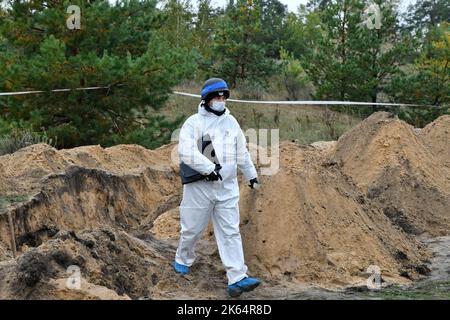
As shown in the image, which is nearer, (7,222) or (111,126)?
(7,222)

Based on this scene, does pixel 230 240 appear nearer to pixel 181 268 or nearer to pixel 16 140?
pixel 181 268

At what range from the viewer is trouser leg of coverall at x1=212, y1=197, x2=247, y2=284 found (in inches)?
284

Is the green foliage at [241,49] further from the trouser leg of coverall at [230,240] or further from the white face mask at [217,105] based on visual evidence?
the trouser leg of coverall at [230,240]

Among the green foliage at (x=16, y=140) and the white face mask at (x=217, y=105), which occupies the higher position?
the white face mask at (x=217, y=105)

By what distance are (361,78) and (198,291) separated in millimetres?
20276

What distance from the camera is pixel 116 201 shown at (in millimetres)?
12141

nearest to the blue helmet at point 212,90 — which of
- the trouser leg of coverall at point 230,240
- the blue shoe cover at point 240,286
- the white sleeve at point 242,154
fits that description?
the white sleeve at point 242,154

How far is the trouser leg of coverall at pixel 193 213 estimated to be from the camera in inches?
288

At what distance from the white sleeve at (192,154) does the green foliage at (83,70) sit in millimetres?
10737

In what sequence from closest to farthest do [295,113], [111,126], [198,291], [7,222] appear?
[198,291] → [7,222] → [111,126] → [295,113]

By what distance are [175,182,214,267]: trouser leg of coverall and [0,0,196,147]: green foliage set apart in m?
10.7
